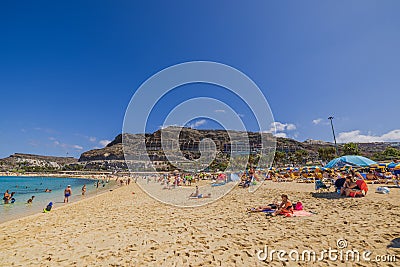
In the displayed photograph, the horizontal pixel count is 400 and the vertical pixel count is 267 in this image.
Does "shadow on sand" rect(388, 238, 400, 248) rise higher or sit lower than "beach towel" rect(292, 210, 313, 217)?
higher

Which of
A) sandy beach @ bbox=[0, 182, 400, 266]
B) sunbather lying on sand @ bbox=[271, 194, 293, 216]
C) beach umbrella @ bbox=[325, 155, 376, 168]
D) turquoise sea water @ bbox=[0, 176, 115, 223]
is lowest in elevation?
turquoise sea water @ bbox=[0, 176, 115, 223]

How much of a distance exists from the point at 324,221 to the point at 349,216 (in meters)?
0.70

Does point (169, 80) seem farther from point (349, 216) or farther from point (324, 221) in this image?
point (349, 216)

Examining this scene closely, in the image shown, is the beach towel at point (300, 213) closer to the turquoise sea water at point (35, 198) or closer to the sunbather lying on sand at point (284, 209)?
the sunbather lying on sand at point (284, 209)

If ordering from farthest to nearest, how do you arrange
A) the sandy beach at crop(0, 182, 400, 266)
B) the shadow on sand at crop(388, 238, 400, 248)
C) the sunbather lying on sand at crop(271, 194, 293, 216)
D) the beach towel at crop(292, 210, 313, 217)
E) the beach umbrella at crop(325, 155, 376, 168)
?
1. the beach umbrella at crop(325, 155, 376, 168)
2. the sunbather lying on sand at crop(271, 194, 293, 216)
3. the beach towel at crop(292, 210, 313, 217)
4. the sandy beach at crop(0, 182, 400, 266)
5. the shadow on sand at crop(388, 238, 400, 248)

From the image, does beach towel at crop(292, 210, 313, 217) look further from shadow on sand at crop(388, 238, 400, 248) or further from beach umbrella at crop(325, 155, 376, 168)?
beach umbrella at crop(325, 155, 376, 168)

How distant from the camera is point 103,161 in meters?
97.4

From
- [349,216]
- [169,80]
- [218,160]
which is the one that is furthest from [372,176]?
[218,160]

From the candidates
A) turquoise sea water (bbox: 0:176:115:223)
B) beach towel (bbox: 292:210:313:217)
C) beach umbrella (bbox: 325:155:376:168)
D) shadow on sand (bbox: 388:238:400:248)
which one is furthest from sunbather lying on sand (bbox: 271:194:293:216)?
turquoise sea water (bbox: 0:176:115:223)

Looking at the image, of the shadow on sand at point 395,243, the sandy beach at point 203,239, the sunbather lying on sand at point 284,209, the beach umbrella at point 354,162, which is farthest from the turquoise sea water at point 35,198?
the beach umbrella at point 354,162
